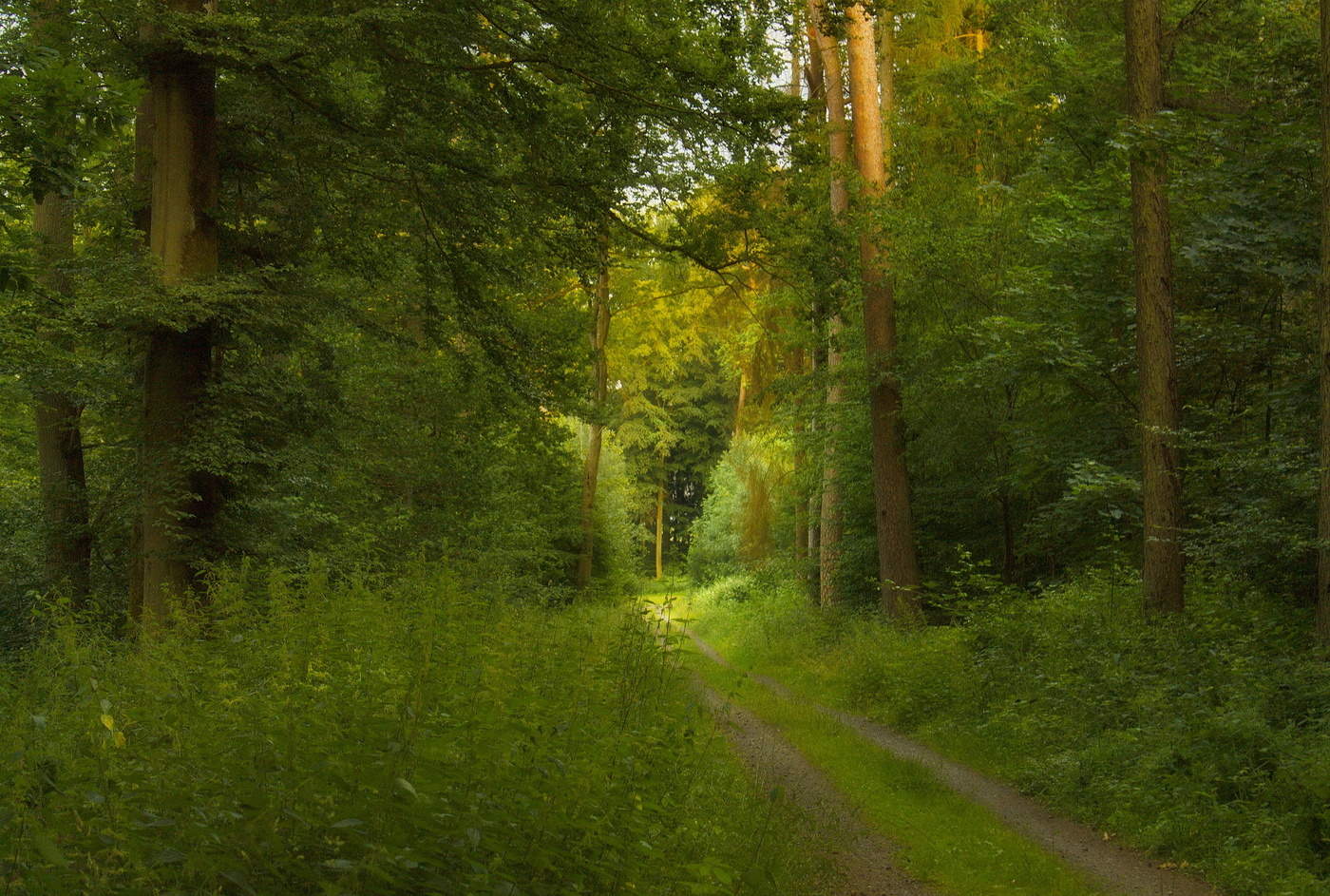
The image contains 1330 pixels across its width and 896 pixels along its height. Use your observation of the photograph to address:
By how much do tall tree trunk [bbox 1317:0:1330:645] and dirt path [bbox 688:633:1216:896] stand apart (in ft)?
8.62

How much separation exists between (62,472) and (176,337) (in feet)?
20.5

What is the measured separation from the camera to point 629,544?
36.0m

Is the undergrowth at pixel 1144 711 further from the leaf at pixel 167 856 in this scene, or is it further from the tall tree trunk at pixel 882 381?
the leaf at pixel 167 856

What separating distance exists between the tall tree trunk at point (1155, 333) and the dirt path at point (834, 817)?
4.33 m

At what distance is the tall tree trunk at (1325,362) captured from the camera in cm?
866

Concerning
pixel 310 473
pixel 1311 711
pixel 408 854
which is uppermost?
pixel 310 473

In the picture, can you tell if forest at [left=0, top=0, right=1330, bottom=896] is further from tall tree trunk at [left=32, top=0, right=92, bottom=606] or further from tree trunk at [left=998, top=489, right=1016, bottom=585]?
tree trunk at [left=998, top=489, right=1016, bottom=585]

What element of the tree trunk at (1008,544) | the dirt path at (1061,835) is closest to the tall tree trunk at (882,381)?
the tree trunk at (1008,544)

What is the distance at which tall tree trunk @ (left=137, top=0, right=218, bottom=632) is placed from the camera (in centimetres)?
1072

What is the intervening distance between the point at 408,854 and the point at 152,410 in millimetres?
8797

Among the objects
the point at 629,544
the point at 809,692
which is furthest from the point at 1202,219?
the point at 629,544

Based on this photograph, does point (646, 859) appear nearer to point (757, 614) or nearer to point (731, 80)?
point (731, 80)

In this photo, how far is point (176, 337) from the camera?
11.0m

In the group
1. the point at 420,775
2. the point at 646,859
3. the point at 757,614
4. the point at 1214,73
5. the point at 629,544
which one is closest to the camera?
the point at 420,775
